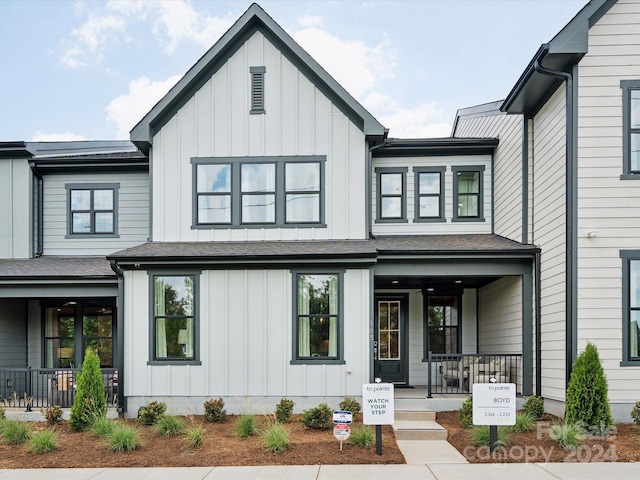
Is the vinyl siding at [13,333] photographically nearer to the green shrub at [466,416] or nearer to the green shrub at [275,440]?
the green shrub at [275,440]

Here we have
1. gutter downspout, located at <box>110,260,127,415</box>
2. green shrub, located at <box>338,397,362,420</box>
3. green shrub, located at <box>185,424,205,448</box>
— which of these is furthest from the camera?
gutter downspout, located at <box>110,260,127,415</box>

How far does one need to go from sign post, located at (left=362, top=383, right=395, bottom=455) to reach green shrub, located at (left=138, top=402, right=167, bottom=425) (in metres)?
4.60

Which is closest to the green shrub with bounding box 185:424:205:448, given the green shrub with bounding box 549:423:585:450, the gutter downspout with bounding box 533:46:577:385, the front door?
the green shrub with bounding box 549:423:585:450

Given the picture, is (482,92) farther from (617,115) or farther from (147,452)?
(147,452)

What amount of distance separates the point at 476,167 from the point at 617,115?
469cm

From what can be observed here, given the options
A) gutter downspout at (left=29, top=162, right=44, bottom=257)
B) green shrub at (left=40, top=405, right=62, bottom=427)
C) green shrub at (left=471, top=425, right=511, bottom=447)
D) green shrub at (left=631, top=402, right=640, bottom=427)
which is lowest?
green shrub at (left=40, top=405, right=62, bottom=427)

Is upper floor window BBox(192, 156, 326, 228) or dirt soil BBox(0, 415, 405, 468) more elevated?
upper floor window BBox(192, 156, 326, 228)

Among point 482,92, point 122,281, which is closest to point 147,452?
point 122,281

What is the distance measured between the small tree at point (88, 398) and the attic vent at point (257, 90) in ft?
20.6

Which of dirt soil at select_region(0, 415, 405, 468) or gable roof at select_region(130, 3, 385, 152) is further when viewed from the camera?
gable roof at select_region(130, 3, 385, 152)

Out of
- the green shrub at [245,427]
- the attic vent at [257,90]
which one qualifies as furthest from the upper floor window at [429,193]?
the green shrub at [245,427]

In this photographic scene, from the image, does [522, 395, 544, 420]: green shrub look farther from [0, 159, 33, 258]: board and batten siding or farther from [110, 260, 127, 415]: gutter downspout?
[0, 159, 33, 258]: board and batten siding

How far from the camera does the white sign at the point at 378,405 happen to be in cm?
894

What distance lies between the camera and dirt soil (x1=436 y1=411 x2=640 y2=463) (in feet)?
29.1
